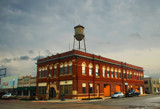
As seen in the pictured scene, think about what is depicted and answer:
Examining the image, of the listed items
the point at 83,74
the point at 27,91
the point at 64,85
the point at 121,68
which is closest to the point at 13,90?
the point at 27,91

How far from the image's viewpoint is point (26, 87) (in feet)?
167

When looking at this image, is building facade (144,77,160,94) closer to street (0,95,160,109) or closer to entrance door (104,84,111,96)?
entrance door (104,84,111,96)

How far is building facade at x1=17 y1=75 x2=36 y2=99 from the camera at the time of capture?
49412 mm

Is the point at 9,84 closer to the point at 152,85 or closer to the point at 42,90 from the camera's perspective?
the point at 42,90

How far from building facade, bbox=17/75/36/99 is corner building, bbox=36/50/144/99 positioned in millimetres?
4394

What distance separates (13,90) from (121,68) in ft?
125

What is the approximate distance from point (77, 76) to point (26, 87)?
854 inches

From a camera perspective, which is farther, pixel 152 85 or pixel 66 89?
pixel 152 85

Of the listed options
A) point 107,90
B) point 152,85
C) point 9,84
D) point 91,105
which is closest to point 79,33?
point 107,90

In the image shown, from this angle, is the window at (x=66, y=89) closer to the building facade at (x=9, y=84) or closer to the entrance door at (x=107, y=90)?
the entrance door at (x=107, y=90)

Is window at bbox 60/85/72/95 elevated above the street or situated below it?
above

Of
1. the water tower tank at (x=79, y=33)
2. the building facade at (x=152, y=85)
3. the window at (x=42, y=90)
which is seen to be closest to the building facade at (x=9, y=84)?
the window at (x=42, y=90)

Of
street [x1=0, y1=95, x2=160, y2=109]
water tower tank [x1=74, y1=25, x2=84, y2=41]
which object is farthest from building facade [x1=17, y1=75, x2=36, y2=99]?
street [x1=0, y1=95, x2=160, y2=109]

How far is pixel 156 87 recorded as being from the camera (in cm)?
8256
